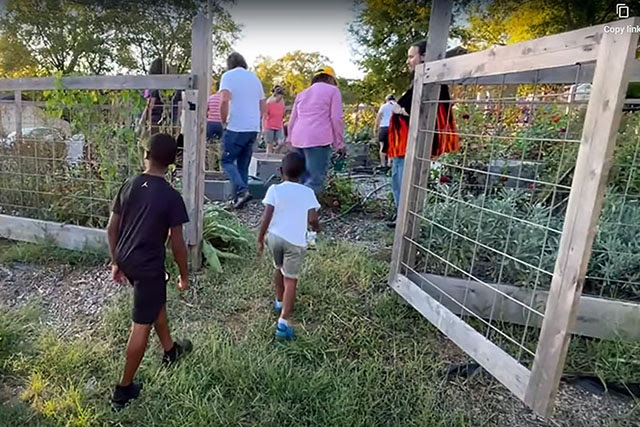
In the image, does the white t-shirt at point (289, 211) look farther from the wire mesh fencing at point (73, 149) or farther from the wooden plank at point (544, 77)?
the wire mesh fencing at point (73, 149)

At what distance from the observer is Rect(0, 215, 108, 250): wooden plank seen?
340cm

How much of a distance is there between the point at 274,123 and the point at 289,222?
21.3 ft

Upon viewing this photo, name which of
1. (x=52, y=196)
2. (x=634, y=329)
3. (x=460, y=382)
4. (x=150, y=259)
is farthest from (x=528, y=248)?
(x=52, y=196)

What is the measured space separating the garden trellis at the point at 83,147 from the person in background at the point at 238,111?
44.1 inches

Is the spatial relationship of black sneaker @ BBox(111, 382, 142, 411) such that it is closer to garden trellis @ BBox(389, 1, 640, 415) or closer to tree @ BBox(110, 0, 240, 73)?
garden trellis @ BBox(389, 1, 640, 415)

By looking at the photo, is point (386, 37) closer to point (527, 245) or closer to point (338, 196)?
point (338, 196)

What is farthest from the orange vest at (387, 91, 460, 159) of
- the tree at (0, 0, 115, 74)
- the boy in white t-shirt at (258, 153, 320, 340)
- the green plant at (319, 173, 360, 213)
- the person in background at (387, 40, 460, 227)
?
the tree at (0, 0, 115, 74)

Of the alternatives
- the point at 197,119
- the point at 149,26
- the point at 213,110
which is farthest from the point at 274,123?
the point at 149,26

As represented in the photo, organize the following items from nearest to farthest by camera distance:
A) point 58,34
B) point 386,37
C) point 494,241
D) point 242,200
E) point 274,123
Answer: point 494,241, point 242,200, point 274,123, point 58,34, point 386,37

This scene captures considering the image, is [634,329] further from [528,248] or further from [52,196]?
[52,196]

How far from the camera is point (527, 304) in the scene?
2.52 metres

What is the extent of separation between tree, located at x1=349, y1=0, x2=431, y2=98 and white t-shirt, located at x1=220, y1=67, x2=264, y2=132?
12.7 meters

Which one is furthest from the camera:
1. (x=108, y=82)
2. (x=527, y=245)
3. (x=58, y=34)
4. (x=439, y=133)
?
(x=58, y=34)

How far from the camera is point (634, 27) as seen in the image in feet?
4.58
